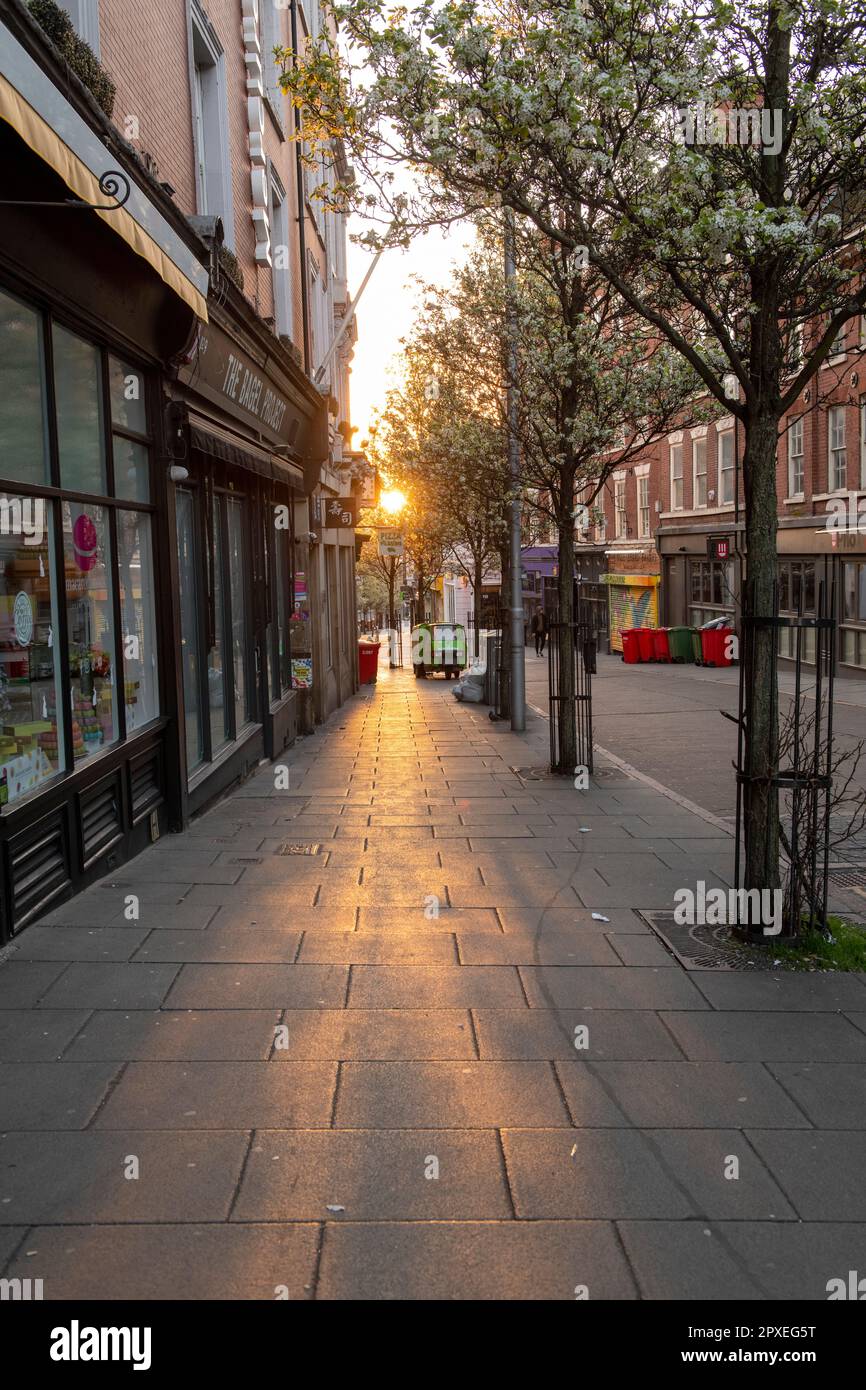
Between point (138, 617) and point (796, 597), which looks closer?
point (138, 617)

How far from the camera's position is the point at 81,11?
7.79m

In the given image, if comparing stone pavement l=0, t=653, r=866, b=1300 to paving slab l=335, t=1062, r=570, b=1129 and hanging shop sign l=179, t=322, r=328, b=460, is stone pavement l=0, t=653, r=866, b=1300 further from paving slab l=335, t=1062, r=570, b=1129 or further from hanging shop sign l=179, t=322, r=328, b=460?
hanging shop sign l=179, t=322, r=328, b=460

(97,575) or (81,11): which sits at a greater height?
(81,11)

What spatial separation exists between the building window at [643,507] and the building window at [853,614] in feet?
50.9

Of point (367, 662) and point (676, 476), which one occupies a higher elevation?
point (676, 476)

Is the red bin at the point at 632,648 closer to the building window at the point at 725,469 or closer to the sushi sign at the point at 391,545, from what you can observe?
the building window at the point at 725,469

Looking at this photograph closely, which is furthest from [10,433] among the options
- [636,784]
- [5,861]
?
[636,784]

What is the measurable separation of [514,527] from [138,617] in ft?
29.2

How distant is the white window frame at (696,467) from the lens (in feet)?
122

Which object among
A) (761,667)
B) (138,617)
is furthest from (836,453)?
(761,667)

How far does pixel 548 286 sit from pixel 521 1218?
12562 millimetres

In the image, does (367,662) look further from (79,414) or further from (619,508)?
(79,414)

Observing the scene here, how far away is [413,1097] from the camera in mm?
4391
